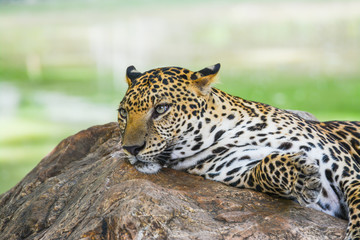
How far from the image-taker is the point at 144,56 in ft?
81.7

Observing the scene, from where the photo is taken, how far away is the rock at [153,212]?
5109 millimetres

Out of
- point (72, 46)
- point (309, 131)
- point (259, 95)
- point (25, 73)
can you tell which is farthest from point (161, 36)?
point (309, 131)

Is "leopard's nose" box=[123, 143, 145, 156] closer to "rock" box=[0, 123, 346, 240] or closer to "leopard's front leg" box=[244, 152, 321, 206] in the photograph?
"rock" box=[0, 123, 346, 240]

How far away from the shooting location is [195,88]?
6137mm

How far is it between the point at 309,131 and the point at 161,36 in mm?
22505

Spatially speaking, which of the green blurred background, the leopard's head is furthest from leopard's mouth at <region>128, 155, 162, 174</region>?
the green blurred background

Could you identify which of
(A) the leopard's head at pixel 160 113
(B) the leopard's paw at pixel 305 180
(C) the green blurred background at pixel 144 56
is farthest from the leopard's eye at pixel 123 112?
(C) the green blurred background at pixel 144 56

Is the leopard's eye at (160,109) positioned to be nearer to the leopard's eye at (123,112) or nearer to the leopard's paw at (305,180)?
the leopard's eye at (123,112)

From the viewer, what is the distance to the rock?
511cm

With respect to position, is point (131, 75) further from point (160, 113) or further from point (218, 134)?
point (218, 134)

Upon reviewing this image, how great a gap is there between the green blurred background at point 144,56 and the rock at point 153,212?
292 inches

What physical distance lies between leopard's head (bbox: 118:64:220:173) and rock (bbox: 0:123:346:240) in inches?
10.9

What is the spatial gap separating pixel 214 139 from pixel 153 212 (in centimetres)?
128

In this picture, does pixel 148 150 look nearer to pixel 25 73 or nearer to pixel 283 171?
pixel 283 171
